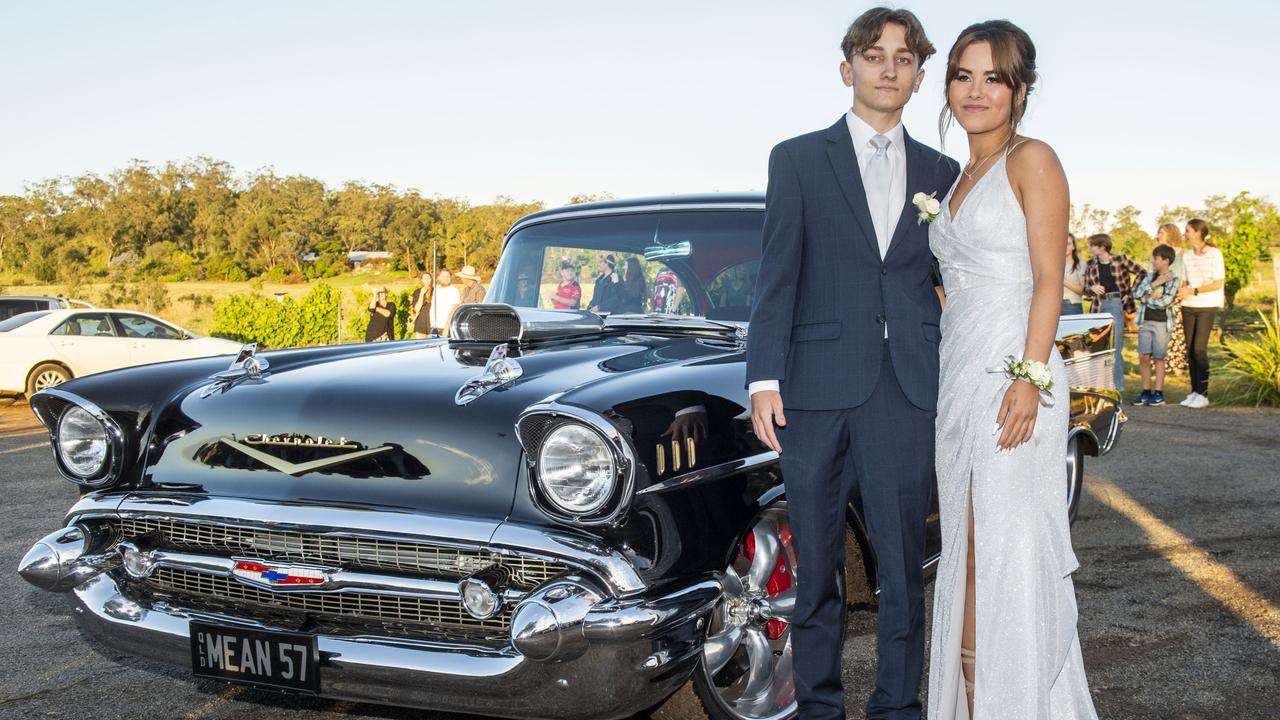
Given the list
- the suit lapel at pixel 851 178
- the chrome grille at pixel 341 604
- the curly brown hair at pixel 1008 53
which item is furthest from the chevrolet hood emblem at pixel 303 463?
the curly brown hair at pixel 1008 53

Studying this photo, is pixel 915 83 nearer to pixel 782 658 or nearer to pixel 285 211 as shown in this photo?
pixel 782 658

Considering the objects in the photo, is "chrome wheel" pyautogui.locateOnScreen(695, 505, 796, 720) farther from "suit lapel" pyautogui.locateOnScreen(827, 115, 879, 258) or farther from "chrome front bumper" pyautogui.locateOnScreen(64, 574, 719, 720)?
"suit lapel" pyautogui.locateOnScreen(827, 115, 879, 258)

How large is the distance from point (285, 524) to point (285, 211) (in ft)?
193

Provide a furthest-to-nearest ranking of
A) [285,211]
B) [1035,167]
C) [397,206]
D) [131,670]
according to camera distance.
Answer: [285,211] → [397,206] → [131,670] → [1035,167]

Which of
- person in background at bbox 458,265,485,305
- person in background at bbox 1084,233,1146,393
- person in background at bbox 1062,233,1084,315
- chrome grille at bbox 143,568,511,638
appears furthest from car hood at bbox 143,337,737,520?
person in background at bbox 1084,233,1146,393

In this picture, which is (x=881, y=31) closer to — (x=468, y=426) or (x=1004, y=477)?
(x=1004, y=477)

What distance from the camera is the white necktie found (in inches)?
104

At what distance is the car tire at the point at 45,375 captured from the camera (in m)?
13.4

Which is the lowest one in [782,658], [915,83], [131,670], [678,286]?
[131,670]

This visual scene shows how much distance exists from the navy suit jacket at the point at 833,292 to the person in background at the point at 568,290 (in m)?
1.43

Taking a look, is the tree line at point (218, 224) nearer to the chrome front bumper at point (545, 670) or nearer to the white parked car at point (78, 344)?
the white parked car at point (78, 344)

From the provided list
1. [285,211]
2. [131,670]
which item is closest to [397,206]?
[285,211]

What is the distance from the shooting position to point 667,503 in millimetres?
2557

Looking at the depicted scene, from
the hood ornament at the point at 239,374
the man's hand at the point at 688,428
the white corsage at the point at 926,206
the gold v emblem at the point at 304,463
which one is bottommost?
the gold v emblem at the point at 304,463
